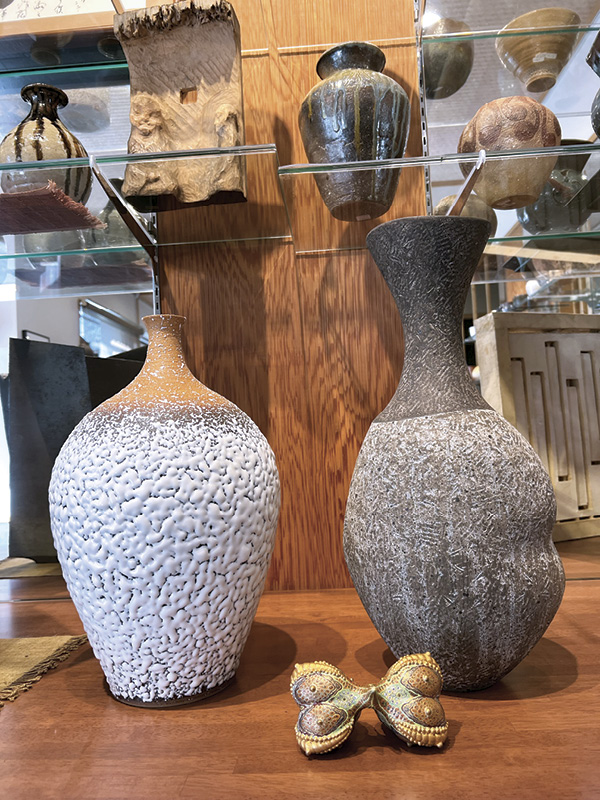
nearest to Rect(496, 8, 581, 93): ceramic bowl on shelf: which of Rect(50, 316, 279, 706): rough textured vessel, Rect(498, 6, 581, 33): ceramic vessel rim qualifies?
Rect(498, 6, 581, 33): ceramic vessel rim

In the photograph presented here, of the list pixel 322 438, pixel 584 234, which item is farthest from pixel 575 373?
pixel 322 438

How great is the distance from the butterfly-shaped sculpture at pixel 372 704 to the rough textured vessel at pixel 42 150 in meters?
0.83

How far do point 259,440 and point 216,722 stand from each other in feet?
1.06

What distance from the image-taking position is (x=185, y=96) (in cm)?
104

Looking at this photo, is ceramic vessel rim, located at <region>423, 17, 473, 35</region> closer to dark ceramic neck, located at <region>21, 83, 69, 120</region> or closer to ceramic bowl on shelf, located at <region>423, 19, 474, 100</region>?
ceramic bowl on shelf, located at <region>423, 19, 474, 100</region>

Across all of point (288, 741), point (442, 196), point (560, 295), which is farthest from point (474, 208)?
point (288, 741)

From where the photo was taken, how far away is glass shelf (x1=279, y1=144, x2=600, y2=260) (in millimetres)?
1004

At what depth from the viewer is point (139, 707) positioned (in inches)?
29.7

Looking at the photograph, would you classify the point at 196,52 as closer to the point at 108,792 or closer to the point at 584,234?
the point at 584,234

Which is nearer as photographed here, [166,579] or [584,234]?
[166,579]

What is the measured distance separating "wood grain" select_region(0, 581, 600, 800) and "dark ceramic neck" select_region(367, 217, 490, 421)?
336mm

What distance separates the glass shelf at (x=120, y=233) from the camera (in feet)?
3.45

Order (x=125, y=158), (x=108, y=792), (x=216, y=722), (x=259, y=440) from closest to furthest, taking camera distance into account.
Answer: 1. (x=108, y=792)
2. (x=216, y=722)
3. (x=259, y=440)
4. (x=125, y=158)

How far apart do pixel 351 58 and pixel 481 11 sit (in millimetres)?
341
